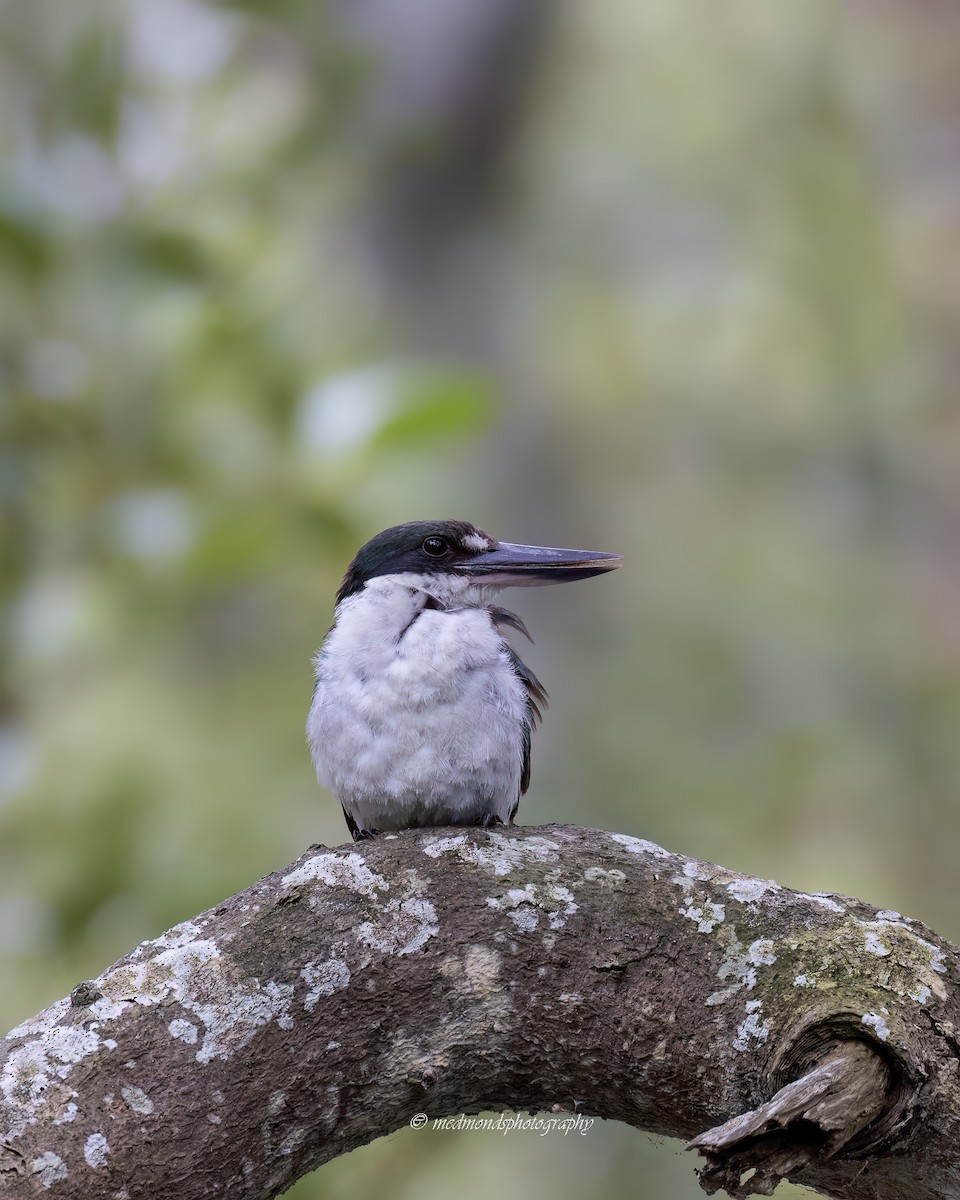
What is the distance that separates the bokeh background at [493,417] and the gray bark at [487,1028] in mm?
1085

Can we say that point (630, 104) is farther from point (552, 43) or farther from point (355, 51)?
point (355, 51)

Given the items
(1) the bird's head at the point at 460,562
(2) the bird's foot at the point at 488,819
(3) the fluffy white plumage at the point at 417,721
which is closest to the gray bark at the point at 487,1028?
(3) the fluffy white plumage at the point at 417,721

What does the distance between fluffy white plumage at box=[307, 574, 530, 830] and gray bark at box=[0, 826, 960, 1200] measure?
492 millimetres

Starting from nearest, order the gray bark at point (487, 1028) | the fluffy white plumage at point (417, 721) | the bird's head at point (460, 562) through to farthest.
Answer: the gray bark at point (487, 1028), the fluffy white plumage at point (417, 721), the bird's head at point (460, 562)

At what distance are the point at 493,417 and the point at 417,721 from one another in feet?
3.43

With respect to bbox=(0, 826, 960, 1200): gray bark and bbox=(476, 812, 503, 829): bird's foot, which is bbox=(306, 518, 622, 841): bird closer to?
bbox=(476, 812, 503, 829): bird's foot

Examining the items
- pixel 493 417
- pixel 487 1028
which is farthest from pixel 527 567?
pixel 487 1028

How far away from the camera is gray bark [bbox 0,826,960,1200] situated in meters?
1.84

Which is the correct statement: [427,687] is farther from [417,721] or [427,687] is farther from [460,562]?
[460,562]

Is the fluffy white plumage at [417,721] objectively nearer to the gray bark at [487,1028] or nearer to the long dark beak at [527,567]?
the long dark beak at [527,567]

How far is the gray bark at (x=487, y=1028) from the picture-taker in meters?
1.84

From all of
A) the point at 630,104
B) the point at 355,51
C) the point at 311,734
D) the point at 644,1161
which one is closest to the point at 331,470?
the point at 311,734

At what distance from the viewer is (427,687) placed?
2.73 m

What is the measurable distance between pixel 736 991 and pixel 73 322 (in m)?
2.26
